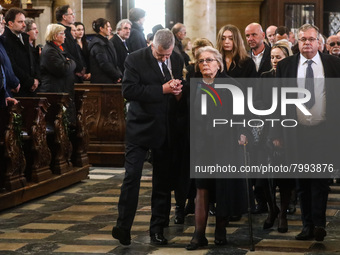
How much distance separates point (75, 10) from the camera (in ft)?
55.2

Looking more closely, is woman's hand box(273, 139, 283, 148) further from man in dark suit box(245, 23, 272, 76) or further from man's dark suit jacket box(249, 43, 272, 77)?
man in dark suit box(245, 23, 272, 76)

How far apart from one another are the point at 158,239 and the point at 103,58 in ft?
18.2

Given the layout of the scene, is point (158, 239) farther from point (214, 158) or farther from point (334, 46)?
point (334, 46)

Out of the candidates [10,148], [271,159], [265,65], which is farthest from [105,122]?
[271,159]

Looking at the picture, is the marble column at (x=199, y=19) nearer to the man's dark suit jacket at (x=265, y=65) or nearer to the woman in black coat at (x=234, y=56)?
the man's dark suit jacket at (x=265, y=65)

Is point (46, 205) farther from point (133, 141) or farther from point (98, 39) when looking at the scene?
point (98, 39)

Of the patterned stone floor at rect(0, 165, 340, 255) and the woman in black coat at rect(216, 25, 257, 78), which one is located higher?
the woman in black coat at rect(216, 25, 257, 78)

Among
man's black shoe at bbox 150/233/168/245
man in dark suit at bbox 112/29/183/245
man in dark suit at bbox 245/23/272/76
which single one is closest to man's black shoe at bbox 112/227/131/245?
man in dark suit at bbox 112/29/183/245

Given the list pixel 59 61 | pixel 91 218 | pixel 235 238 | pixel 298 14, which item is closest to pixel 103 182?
pixel 59 61

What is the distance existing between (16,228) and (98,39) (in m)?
5.01

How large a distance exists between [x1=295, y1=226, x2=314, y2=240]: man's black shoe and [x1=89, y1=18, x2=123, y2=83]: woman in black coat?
18.5 ft

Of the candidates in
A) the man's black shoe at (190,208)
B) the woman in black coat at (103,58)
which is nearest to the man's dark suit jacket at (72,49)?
the woman in black coat at (103,58)

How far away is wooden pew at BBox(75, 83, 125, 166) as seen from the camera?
11680 mm

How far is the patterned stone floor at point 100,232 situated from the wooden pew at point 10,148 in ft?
0.97
